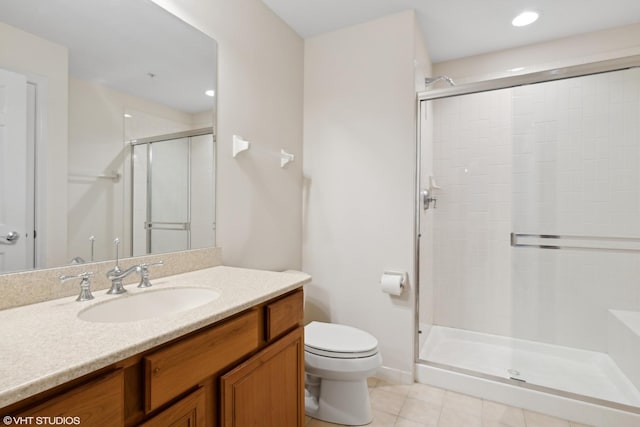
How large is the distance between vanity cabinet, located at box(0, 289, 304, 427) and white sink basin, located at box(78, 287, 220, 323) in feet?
0.72

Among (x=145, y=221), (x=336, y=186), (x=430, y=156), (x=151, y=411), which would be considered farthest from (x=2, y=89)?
(x=430, y=156)

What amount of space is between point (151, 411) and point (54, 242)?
2.34ft

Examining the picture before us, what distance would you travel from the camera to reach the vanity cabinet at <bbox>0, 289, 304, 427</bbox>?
0.65 m

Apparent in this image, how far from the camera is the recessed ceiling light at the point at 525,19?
2.13 m

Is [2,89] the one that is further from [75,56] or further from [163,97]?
[163,97]

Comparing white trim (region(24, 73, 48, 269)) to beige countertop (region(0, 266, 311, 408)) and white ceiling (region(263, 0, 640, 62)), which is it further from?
white ceiling (region(263, 0, 640, 62))

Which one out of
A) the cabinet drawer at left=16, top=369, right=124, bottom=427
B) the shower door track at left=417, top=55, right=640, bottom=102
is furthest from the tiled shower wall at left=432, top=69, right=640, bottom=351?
the cabinet drawer at left=16, top=369, right=124, bottom=427

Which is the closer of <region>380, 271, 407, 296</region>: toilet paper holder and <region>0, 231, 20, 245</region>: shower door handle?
<region>0, 231, 20, 245</region>: shower door handle

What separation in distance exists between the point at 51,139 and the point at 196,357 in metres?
0.89

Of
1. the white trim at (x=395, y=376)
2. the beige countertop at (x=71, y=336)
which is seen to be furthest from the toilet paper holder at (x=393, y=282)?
the beige countertop at (x=71, y=336)

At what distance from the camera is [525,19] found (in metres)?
2.19

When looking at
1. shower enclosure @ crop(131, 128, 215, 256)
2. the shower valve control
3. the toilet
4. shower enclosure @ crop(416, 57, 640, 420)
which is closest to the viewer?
shower enclosure @ crop(131, 128, 215, 256)

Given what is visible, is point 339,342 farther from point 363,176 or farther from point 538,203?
point 538,203

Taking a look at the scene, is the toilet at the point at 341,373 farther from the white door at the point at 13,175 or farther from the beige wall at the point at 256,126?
the white door at the point at 13,175
